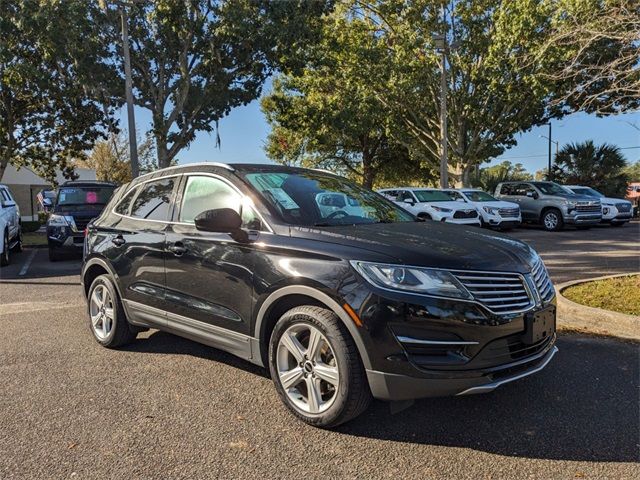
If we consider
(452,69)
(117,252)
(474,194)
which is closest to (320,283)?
(117,252)

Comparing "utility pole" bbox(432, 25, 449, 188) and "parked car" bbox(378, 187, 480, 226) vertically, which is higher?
"utility pole" bbox(432, 25, 449, 188)

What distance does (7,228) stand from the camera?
11.2m

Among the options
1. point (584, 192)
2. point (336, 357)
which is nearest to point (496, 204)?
point (584, 192)

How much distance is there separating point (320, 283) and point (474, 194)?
16.5 metres

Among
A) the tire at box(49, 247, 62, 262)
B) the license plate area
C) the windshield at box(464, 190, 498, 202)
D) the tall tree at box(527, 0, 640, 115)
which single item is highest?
the tall tree at box(527, 0, 640, 115)

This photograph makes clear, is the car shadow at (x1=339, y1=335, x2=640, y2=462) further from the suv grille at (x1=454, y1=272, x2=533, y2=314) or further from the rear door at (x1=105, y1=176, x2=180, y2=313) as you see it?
the rear door at (x1=105, y1=176, x2=180, y2=313)

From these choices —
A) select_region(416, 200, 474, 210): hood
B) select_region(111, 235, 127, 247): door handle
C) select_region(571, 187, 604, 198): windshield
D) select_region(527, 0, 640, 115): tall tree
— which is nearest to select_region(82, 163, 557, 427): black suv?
select_region(111, 235, 127, 247): door handle

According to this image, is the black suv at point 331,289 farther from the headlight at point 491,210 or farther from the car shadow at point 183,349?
the headlight at point 491,210

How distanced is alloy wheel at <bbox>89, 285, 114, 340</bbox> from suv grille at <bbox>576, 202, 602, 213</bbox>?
53.9 ft

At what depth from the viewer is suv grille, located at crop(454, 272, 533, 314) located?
2992 mm

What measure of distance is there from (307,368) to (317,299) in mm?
465

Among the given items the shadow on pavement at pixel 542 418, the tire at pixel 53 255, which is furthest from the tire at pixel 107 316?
the tire at pixel 53 255

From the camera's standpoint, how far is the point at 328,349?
3225 millimetres

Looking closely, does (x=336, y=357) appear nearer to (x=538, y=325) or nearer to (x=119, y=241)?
(x=538, y=325)
